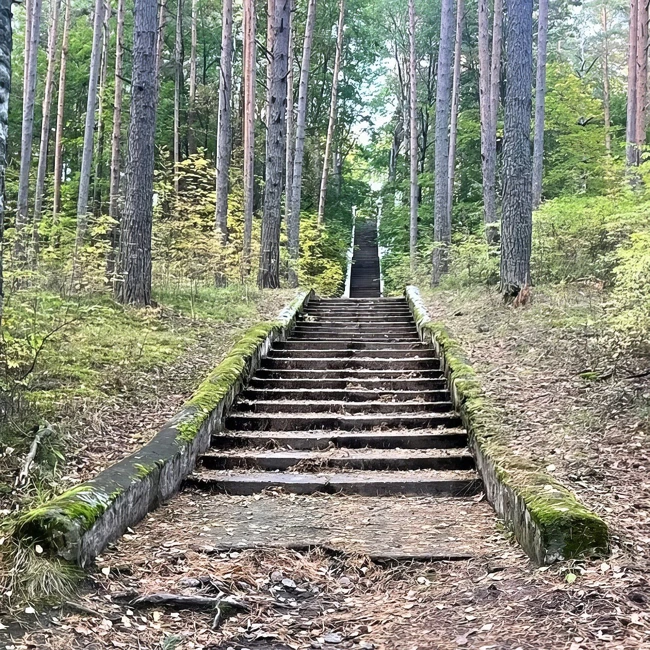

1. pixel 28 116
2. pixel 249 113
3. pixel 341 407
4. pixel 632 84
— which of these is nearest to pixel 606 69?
pixel 632 84

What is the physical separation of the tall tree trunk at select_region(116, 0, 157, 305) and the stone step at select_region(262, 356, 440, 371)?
225 centimetres

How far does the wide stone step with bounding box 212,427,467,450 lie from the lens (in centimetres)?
602

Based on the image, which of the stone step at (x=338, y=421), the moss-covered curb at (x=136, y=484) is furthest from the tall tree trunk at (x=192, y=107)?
the stone step at (x=338, y=421)

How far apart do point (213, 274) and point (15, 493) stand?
9.41 m

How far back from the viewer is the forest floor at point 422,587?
2.73 m

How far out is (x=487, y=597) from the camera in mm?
3162

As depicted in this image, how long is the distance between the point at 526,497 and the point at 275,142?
11767 mm

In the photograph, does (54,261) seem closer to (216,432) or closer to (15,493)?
(216,432)

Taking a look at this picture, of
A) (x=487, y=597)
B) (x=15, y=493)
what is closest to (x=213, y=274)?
(x=15, y=493)

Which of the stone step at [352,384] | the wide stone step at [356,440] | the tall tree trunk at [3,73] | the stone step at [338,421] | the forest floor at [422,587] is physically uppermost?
the tall tree trunk at [3,73]

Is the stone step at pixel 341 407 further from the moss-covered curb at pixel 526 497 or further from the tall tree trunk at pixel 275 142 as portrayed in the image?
the tall tree trunk at pixel 275 142

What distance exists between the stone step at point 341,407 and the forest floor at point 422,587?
4.77 feet

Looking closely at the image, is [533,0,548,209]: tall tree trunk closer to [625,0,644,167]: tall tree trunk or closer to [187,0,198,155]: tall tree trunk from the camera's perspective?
[625,0,644,167]: tall tree trunk

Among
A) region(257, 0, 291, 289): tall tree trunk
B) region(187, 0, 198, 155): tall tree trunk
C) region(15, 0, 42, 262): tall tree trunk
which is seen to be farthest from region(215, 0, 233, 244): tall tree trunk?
region(187, 0, 198, 155): tall tree trunk
